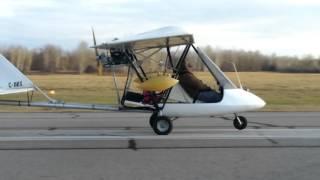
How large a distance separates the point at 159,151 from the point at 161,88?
302cm

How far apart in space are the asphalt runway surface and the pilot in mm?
804

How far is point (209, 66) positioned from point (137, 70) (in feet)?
5.68

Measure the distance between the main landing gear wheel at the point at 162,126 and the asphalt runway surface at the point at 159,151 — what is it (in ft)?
0.86

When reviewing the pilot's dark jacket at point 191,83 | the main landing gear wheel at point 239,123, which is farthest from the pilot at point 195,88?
the main landing gear wheel at point 239,123

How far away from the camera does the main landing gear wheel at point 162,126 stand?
1291 centimetres

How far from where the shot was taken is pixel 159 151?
10.4m

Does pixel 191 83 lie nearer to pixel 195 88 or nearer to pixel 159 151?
pixel 195 88

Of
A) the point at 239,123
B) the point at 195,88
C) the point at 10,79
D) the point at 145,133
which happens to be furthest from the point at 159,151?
the point at 10,79

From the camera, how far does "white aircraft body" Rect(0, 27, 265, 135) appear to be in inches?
525

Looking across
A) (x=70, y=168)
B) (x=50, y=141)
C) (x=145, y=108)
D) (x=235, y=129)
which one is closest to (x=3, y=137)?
(x=50, y=141)

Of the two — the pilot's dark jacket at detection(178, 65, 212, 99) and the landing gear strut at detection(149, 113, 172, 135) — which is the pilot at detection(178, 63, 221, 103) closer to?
the pilot's dark jacket at detection(178, 65, 212, 99)

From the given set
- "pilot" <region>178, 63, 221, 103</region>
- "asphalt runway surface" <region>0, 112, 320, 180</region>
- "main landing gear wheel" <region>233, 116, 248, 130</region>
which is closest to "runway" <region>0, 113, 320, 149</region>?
"asphalt runway surface" <region>0, 112, 320, 180</region>

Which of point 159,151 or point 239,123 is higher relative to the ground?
point 239,123

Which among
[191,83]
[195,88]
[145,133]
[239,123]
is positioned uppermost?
[191,83]
